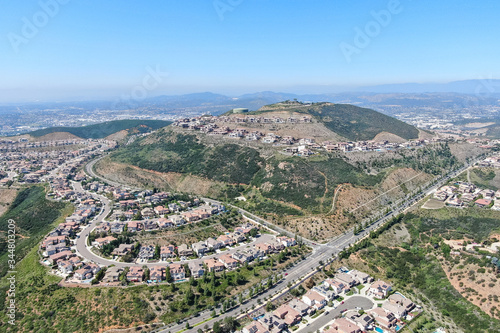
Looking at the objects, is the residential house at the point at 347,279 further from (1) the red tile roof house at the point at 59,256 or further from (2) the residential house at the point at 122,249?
(1) the red tile roof house at the point at 59,256

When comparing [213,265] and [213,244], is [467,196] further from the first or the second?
[213,265]

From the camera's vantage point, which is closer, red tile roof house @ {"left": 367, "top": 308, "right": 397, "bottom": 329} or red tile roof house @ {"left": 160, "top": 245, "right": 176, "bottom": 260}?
red tile roof house @ {"left": 367, "top": 308, "right": 397, "bottom": 329}

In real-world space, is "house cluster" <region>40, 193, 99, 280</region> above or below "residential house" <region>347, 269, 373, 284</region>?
above

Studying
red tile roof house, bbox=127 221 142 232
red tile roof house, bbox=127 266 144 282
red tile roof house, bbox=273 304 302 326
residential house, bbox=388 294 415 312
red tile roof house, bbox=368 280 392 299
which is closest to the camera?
red tile roof house, bbox=273 304 302 326

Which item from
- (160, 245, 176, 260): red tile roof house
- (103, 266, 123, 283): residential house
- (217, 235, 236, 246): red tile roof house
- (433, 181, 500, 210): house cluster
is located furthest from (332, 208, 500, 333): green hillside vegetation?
(103, 266, 123, 283): residential house

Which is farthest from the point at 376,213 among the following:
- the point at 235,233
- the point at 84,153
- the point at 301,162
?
the point at 84,153

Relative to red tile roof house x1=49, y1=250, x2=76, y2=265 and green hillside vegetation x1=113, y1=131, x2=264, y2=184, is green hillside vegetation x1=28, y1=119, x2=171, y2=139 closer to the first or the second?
green hillside vegetation x1=113, y1=131, x2=264, y2=184

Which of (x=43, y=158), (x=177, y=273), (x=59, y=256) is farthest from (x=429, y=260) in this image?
(x=43, y=158)
